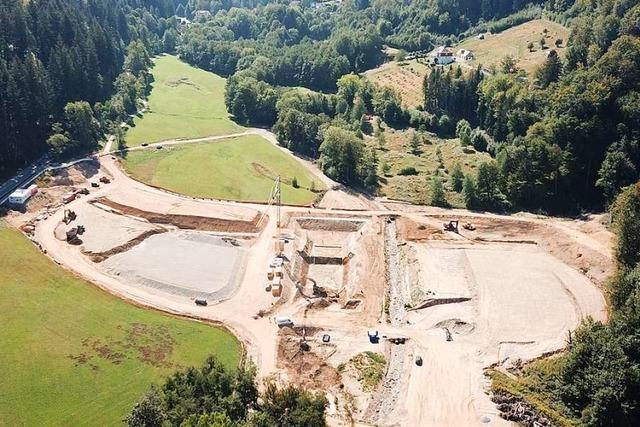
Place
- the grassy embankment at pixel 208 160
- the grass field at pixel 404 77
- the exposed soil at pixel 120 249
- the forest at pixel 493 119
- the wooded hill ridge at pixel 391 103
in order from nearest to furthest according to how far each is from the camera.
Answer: the forest at pixel 493 119
the exposed soil at pixel 120 249
the wooded hill ridge at pixel 391 103
the grassy embankment at pixel 208 160
the grass field at pixel 404 77

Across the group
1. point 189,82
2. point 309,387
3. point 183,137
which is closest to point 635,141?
point 309,387

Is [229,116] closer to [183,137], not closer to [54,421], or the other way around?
[183,137]

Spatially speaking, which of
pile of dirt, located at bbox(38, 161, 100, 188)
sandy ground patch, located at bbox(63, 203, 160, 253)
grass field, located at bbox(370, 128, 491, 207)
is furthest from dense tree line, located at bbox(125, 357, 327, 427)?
pile of dirt, located at bbox(38, 161, 100, 188)

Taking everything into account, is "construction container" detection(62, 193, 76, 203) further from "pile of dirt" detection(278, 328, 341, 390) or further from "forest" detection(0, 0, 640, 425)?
"pile of dirt" detection(278, 328, 341, 390)

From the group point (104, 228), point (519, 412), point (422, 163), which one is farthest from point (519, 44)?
point (519, 412)

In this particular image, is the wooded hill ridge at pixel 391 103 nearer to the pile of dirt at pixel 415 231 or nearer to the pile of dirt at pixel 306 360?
the pile of dirt at pixel 415 231

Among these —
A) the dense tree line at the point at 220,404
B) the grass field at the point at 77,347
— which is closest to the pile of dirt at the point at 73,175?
the grass field at the point at 77,347

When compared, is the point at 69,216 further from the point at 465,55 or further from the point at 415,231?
the point at 465,55
